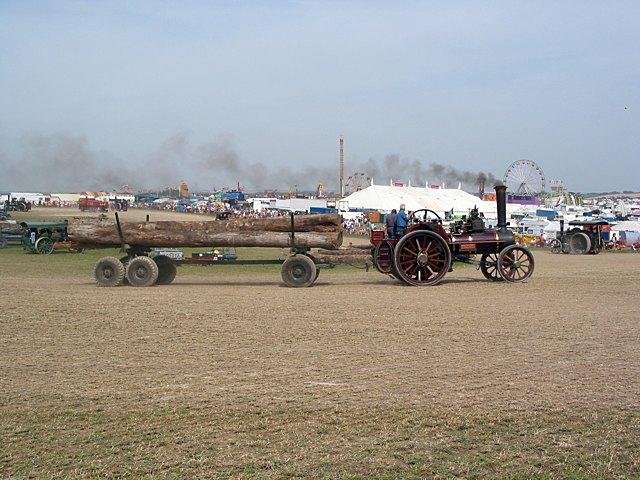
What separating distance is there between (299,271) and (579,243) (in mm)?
20826

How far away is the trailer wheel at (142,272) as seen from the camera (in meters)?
15.3

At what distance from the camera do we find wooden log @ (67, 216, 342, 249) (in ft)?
50.9

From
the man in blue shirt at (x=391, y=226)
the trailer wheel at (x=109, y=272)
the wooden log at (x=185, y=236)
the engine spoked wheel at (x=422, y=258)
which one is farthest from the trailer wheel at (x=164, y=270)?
the engine spoked wheel at (x=422, y=258)

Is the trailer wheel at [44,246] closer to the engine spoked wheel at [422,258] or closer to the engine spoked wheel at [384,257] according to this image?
the engine spoked wheel at [384,257]

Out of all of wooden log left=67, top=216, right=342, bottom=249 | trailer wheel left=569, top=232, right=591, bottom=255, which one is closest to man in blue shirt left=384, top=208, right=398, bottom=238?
wooden log left=67, top=216, right=342, bottom=249

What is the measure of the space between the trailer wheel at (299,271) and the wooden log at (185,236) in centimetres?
39

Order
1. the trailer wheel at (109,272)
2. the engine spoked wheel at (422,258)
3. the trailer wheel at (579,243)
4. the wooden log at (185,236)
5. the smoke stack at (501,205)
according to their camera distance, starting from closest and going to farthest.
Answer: the engine spoked wheel at (422,258)
the trailer wheel at (109,272)
the wooden log at (185,236)
the smoke stack at (501,205)
the trailer wheel at (579,243)

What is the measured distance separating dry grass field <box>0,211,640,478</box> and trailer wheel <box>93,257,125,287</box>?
10.0 feet

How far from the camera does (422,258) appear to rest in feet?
49.1

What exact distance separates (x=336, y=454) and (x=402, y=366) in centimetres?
253

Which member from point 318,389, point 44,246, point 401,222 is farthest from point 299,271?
point 44,246

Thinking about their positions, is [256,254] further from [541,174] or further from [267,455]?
[541,174]

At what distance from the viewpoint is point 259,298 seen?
42.7 feet

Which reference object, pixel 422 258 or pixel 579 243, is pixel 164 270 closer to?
pixel 422 258
